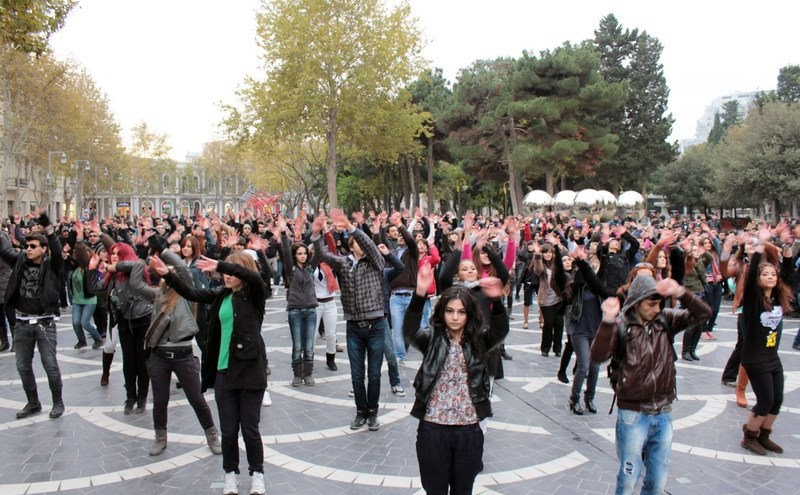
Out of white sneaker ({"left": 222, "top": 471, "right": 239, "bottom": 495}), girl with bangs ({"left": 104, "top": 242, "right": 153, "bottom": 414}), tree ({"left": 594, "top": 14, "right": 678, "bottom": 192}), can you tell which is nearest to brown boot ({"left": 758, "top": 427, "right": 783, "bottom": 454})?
white sneaker ({"left": 222, "top": 471, "right": 239, "bottom": 495})

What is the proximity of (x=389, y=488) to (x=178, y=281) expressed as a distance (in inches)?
89.1

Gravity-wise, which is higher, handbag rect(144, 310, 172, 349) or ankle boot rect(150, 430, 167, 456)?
handbag rect(144, 310, 172, 349)

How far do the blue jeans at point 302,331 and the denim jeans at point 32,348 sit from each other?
2.54 metres

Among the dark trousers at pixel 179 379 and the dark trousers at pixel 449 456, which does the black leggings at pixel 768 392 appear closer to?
the dark trousers at pixel 449 456

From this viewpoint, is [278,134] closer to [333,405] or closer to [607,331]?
[333,405]

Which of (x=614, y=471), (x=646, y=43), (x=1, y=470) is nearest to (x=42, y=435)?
(x=1, y=470)

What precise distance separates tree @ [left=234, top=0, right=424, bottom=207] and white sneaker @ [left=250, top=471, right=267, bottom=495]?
91.5ft

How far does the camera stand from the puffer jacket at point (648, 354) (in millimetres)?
3750

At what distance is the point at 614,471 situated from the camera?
5.00m

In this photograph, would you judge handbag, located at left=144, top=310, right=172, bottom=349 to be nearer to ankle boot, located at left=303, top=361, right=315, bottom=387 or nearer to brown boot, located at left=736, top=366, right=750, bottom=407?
ankle boot, located at left=303, top=361, right=315, bottom=387

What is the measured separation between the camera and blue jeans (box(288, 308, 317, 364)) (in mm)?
7570

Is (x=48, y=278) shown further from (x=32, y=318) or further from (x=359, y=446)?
(x=359, y=446)

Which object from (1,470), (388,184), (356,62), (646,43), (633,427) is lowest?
(1,470)

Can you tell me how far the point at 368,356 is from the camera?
19.7 feet
